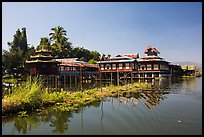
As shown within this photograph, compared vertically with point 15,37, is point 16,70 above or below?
below

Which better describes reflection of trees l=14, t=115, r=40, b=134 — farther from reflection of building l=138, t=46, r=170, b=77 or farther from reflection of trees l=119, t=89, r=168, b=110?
reflection of building l=138, t=46, r=170, b=77

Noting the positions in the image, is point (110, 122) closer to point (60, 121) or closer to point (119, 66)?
point (60, 121)

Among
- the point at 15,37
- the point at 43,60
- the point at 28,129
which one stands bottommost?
the point at 28,129

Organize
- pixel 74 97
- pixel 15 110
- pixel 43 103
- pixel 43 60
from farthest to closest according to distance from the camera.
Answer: pixel 43 60 < pixel 74 97 < pixel 43 103 < pixel 15 110

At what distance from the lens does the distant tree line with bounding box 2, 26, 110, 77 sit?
4827cm

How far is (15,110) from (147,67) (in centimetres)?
4333

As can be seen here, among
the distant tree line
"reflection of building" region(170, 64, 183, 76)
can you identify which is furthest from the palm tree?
"reflection of building" region(170, 64, 183, 76)

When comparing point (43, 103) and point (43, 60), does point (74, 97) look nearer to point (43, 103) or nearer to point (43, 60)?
point (43, 103)

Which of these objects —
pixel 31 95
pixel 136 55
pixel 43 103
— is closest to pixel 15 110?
pixel 31 95

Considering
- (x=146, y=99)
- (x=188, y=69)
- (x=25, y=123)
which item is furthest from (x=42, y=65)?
(x=188, y=69)

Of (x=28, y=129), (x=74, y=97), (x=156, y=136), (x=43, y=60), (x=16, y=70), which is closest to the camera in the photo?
(x=156, y=136)

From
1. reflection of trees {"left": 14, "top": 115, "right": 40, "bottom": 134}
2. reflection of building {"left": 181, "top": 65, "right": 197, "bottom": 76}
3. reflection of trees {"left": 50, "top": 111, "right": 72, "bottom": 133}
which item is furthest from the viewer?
reflection of building {"left": 181, "top": 65, "right": 197, "bottom": 76}

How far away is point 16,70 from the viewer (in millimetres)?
49250

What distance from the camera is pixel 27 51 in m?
55.7
